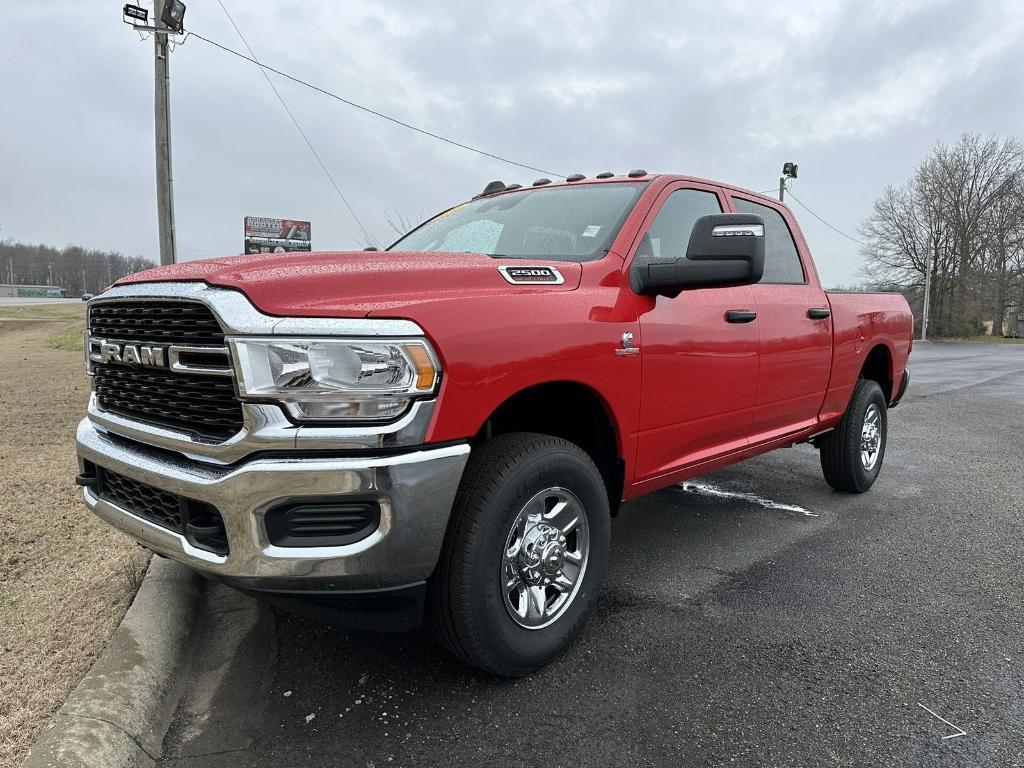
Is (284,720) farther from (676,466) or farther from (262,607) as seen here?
(676,466)

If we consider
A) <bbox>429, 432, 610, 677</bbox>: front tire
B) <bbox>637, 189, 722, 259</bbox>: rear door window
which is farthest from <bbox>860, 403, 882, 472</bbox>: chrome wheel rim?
<bbox>429, 432, 610, 677</bbox>: front tire

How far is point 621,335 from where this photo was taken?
2.68 m

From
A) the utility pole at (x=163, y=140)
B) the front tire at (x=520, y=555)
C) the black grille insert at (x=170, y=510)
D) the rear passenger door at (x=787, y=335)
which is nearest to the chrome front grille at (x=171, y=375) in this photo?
the black grille insert at (x=170, y=510)

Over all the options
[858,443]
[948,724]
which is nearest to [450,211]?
[858,443]

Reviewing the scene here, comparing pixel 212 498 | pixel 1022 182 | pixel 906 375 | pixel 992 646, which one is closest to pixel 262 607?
pixel 212 498

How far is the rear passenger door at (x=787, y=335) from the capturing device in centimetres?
366

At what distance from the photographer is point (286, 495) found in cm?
191

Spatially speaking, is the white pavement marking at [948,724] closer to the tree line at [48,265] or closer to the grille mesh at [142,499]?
the grille mesh at [142,499]

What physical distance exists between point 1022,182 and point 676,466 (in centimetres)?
5027

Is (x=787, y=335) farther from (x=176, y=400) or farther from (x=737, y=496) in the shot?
(x=176, y=400)

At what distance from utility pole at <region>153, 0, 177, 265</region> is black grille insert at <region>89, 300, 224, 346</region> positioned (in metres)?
8.52

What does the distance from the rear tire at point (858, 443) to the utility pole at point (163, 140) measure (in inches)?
362

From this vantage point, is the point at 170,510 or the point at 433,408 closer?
the point at 433,408

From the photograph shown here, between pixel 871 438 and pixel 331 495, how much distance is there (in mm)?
4455
